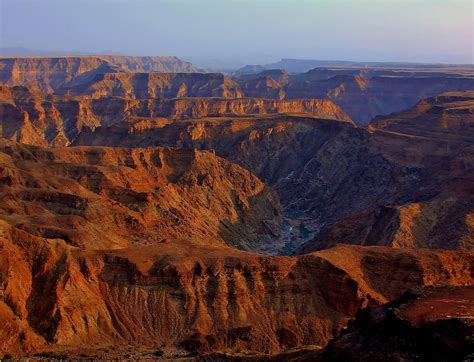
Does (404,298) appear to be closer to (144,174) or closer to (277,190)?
(144,174)

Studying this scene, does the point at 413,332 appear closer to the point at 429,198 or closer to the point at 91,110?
the point at 429,198

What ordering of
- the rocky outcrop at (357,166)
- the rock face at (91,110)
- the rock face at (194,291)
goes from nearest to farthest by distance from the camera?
the rock face at (194,291) → the rocky outcrop at (357,166) → the rock face at (91,110)

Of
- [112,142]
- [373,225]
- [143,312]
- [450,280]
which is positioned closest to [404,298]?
[450,280]

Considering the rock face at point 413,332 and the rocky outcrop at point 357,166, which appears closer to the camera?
the rock face at point 413,332

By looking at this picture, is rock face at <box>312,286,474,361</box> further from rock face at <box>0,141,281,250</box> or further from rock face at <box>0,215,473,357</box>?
rock face at <box>0,141,281,250</box>

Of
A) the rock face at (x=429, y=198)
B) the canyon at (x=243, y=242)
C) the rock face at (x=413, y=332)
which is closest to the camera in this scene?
the rock face at (x=413, y=332)

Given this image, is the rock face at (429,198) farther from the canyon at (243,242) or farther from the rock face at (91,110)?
the rock face at (91,110)

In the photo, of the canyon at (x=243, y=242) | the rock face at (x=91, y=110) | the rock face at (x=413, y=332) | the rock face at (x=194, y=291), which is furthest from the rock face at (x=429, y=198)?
the rock face at (x=91, y=110)
